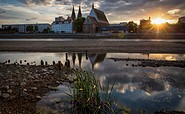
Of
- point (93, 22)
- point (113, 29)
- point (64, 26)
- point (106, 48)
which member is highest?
point (64, 26)

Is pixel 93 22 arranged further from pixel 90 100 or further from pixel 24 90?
pixel 90 100

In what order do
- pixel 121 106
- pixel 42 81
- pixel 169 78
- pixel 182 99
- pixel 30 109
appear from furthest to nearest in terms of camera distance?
pixel 169 78 → pixel 42 81 → pixel 182 99 → pixel 121 106 → pixel 30 109

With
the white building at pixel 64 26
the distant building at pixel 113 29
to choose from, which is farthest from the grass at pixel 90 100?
the white building at pixel 64 26

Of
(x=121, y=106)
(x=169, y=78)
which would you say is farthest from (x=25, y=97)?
(x=169, y=78)

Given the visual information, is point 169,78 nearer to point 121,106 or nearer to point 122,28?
point 121,106

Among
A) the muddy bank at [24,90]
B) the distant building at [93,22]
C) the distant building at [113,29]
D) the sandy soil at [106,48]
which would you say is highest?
the distant building at [93,22]

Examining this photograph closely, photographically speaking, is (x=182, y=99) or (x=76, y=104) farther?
(x=182, y=99)

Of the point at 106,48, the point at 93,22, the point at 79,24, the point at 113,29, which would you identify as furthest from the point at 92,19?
the point at 106,48

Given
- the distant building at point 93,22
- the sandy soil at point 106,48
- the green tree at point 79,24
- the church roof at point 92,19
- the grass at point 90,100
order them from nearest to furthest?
1. the grass at point 90,100
2. the sandy soil at point 106,48
3. the distant building at point 93,22
4. the green tree at point 79,24
5. the church roof at point 92,19

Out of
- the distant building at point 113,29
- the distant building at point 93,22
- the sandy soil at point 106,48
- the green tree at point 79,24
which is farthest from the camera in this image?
the distant building at point 113,29

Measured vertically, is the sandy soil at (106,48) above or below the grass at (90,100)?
above

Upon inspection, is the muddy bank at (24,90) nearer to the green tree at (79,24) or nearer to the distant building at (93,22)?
the distant building at (93,22)

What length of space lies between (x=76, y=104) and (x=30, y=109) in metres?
1.90

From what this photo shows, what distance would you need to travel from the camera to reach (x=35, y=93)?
398 inches
